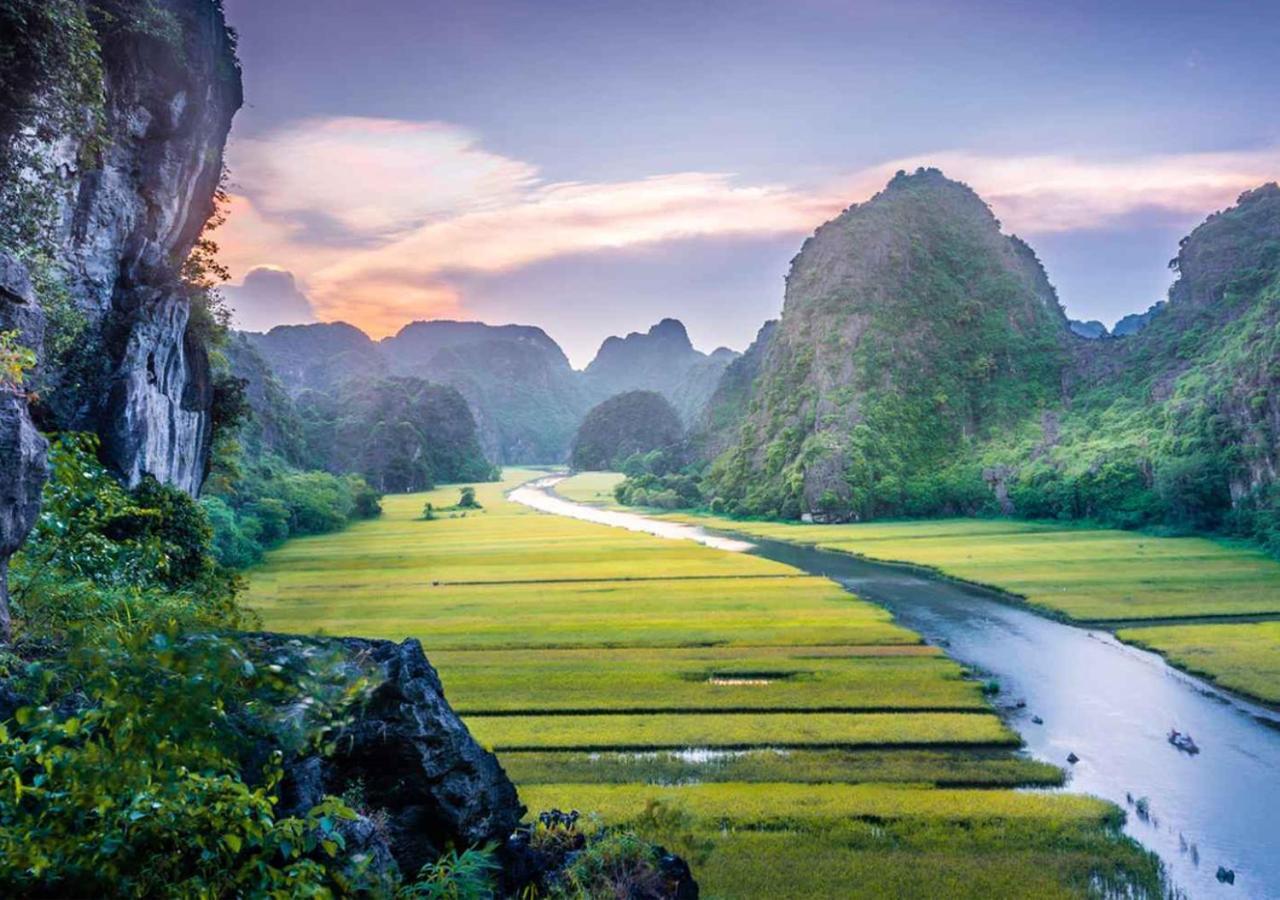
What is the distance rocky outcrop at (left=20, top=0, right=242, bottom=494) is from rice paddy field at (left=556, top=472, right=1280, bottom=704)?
38.6 metres

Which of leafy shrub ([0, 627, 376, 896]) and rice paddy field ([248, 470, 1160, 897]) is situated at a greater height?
leafy shrub ([0, 627, 376, 896])

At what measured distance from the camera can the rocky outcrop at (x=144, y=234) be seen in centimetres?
2270

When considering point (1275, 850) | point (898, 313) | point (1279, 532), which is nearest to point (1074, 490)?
point (1279, 532)

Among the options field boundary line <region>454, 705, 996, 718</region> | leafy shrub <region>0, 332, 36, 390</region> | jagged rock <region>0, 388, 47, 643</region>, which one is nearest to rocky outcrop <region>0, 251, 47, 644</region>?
jagged rock <region>0, 388, 47, 643</region>

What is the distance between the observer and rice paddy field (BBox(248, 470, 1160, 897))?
15.0 meters

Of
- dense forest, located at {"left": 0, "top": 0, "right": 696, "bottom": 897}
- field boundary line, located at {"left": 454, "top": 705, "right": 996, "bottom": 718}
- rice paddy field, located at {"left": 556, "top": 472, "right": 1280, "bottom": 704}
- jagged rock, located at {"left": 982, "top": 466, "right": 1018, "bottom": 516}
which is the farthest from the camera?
jagged rock, located at {"left": 982, "top": 466, "right": 1018, "bottom": 516}

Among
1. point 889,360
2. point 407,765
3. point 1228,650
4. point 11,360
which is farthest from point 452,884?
point 889,360

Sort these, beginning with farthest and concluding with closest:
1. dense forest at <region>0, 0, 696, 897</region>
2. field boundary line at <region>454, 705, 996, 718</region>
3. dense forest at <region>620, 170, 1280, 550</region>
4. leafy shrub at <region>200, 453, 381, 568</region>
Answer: dense forest at <region>620, 170, 1280, 550</region> < leafy shrub at <region>200, 453, 381, 568</region> < field boundary line at <region>454, 705, 996, 718</region> < dense forest at <region>0, 0, 696, 897</region>

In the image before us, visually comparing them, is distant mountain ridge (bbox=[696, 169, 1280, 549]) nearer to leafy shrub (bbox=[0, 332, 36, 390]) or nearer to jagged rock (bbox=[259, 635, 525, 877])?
jagged rock (bbox=[259, 635, 525, 877])

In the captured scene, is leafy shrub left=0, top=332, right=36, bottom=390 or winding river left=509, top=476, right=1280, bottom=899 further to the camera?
winding river left=509, top=476, right=1280, bottom=899

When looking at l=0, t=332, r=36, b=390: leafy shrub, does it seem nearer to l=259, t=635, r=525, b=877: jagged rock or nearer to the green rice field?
l=259, t=635, r=525, b=877: jagged rock

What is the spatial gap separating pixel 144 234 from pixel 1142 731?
3738 centimetres

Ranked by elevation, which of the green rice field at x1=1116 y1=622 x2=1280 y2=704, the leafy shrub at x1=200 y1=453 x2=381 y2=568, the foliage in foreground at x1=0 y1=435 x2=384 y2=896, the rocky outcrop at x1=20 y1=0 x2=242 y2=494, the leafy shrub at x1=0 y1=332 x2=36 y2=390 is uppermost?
the rocky outcrop at x1=20 y1=0 x2=242 y2=494

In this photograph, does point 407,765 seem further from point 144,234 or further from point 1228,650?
point 1228,650
